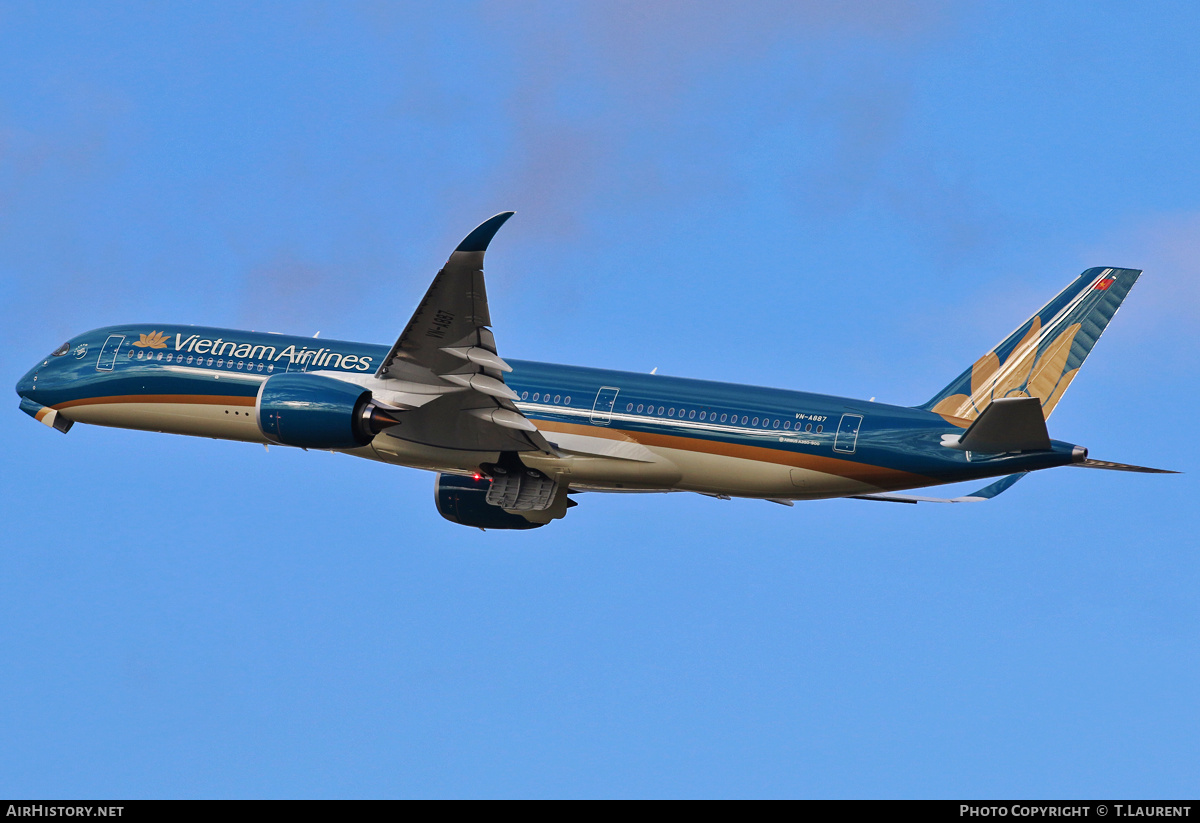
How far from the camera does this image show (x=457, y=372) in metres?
35.3

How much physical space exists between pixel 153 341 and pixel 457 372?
35.6 feet

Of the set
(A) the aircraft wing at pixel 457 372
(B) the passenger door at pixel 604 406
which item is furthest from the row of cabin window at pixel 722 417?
(A) the aircraft wing at pixel 457 372

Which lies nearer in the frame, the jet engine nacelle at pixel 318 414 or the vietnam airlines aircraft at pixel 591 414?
the vietnam airlines aircraft at pixel 591 414

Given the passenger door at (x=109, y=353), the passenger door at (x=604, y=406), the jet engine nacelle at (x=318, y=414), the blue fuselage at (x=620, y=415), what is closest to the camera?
the jet engine nacelle at (x=318, y=414)

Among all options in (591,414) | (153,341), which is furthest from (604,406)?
(153,341)

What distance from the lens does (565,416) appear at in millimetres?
37625

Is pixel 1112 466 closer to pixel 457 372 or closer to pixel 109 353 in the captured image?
pixel 457 372

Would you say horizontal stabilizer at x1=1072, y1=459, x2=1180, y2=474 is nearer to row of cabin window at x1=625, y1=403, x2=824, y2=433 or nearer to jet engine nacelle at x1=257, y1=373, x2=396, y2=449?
row of cabin window at x1=625, y1=403, x2=824, y2=433

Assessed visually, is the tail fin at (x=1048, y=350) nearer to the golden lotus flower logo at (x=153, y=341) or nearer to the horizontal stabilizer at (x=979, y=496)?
the horizontal stabilizer at (x=979, y=496)

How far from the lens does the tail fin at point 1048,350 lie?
117ft

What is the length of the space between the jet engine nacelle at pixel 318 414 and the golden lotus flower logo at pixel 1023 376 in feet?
46.7

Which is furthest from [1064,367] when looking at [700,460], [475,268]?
[475,268]

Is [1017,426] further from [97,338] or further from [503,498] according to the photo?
[97,338]

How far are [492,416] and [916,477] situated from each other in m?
10.4
